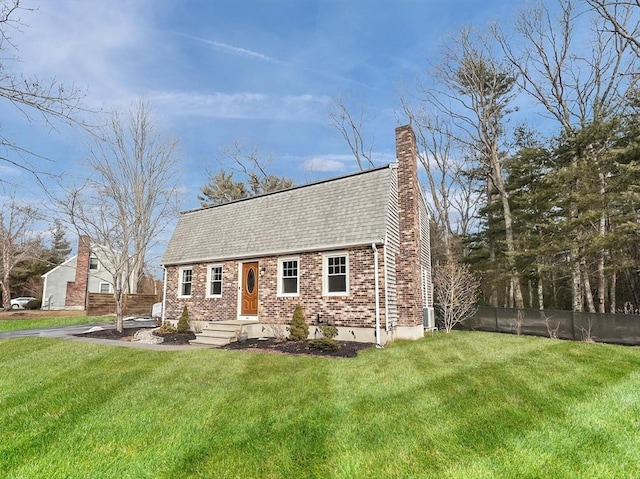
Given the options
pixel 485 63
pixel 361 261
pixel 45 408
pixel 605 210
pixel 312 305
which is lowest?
pixel 45 408

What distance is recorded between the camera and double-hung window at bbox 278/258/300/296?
12070mm

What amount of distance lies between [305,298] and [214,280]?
15.0ft

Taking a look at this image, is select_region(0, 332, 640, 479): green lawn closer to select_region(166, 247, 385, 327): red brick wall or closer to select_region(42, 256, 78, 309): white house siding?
select_region(166, 247, 385, 327): red brick wall

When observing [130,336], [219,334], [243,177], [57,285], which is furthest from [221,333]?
[57,285]

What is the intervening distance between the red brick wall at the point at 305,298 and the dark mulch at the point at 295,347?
30.2 inches

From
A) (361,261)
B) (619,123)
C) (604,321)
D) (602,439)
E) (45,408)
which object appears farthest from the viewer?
(619,123)

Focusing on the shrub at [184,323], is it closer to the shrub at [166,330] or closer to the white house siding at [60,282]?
the shrub at [166,330]

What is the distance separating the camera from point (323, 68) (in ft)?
49.5

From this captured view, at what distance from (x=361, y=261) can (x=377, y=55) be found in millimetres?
8901

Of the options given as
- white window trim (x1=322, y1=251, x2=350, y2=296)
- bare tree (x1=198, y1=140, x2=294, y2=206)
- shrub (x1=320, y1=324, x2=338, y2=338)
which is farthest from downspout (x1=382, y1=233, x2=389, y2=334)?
bare tree (x1=198, y1=140, x2=294, y2=206)

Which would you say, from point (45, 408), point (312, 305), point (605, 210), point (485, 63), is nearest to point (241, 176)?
point (485, 63)

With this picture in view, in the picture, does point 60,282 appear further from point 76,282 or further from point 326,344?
point 326,344

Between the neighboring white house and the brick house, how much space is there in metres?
16.2

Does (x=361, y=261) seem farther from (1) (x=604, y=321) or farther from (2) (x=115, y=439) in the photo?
(1) (x=604, y=321)
